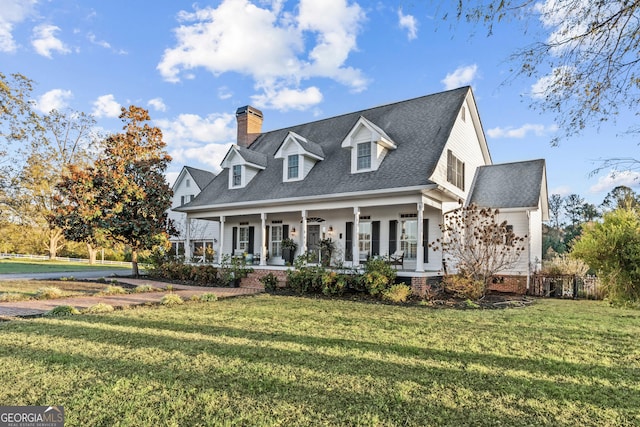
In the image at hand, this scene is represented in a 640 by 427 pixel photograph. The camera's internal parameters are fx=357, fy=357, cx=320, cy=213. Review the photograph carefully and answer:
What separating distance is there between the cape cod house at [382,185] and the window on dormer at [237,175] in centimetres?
5

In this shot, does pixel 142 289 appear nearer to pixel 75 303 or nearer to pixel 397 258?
pixel 75 303

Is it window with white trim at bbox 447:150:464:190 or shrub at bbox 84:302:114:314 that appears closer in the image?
shrub at bbox 84:302:114:314

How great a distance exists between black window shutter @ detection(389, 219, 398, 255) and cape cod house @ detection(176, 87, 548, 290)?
4 centimetres

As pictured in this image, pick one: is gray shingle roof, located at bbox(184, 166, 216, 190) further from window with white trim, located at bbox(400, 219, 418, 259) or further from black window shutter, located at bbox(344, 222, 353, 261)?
window with white trim, located at bbox(400, 219, 418, 259)

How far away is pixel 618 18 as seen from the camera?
3875 mm

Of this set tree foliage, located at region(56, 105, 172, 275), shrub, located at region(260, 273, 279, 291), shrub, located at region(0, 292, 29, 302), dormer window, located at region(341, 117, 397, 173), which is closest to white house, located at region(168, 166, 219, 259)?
tree foliage, located at region(56, 105, 172, 275)

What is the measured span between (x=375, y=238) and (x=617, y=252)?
38.5ft

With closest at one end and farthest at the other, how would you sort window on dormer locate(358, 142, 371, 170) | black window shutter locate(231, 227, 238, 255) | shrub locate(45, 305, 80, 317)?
shrub locate(45, 305, 80, 317), window on dormer locate(358, 142, 371, 170), black window shutter locate(231, 227, 238, 255)

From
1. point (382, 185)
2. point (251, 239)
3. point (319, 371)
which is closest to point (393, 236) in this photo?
point (382, 185)

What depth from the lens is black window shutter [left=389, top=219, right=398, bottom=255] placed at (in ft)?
48.4

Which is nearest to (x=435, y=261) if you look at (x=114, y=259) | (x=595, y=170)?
(x=595, y=170)

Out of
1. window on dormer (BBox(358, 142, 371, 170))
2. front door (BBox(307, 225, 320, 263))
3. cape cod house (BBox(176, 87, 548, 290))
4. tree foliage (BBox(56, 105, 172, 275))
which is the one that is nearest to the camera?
cape cod house (BBox(176, 87, 548, 290))

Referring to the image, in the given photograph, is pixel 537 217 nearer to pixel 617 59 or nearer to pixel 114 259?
pixel 617 59

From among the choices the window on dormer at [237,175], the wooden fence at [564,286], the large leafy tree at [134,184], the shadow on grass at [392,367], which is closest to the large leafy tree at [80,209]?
the large leafy tree at [134,184]
